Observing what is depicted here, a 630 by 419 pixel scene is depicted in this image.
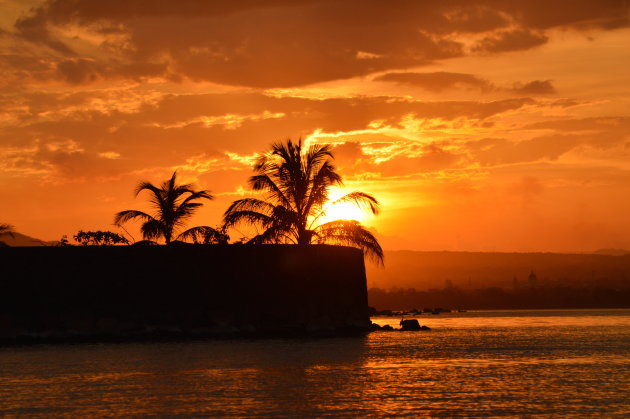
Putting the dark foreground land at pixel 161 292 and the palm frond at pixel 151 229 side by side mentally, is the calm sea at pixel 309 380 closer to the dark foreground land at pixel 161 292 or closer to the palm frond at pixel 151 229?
the dark foreground land at pixel 161 292

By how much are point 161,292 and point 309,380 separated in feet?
47.3

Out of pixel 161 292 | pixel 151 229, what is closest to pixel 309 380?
pixel 161 292

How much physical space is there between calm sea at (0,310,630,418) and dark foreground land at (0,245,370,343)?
1.67m

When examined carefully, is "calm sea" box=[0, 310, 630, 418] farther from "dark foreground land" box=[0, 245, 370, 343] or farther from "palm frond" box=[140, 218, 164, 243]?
"palm frond" box=[140, 218, 164, 243]

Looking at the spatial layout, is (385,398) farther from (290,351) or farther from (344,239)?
(344,239)

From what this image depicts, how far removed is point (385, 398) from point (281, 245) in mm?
19239

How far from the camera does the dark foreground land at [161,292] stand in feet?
127

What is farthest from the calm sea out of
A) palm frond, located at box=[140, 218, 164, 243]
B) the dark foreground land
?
palm frond, located at box=[140, 218, 164, 243]

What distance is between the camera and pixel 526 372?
30.2 m

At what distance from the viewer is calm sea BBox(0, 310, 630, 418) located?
21.6 metres

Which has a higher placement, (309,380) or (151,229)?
(151,229)

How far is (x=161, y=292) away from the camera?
130 feet

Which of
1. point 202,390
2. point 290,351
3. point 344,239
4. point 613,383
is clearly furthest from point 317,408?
point 344,239

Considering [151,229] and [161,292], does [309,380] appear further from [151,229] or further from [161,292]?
[151,229]
